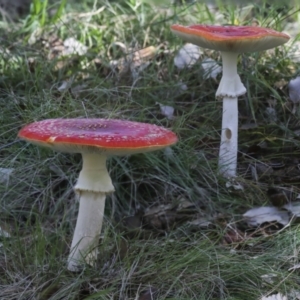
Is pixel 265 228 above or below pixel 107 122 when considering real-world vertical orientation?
below

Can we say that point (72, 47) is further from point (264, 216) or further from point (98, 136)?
point (98, 136)

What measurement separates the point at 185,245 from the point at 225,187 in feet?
2.16

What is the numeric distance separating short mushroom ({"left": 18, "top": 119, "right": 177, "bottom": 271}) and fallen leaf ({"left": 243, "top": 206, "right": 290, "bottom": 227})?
0.92 metres

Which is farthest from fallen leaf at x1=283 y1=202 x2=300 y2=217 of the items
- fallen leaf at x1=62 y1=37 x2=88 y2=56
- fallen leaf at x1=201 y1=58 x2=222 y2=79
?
fallen leaf at x1=62 y1=37 x2=88 y2=56

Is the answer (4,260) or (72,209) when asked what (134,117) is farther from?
(4,260)

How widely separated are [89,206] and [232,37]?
1164 millimetres

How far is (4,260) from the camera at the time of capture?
3102 millimetres

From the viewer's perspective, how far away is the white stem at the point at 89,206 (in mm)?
2963

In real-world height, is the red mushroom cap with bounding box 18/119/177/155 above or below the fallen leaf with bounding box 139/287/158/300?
above

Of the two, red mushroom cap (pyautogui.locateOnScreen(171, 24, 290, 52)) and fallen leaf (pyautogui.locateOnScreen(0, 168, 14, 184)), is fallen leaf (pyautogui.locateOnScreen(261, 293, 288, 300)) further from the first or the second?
fallen leaf (pyautogui.locateOnScreen(0, 168, 14, 184))

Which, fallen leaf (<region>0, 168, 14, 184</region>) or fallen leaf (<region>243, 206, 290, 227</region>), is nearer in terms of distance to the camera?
fallen leaf (<region>243, 206, 290, 227</region>)

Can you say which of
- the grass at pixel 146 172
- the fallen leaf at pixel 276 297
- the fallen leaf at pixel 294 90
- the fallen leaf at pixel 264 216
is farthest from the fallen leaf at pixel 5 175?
the fallen leaf at pixel 294 90

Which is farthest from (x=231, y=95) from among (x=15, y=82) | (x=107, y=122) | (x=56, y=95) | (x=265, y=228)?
(x=15, y=82)

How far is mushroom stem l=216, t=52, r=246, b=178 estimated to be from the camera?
3.76 m
